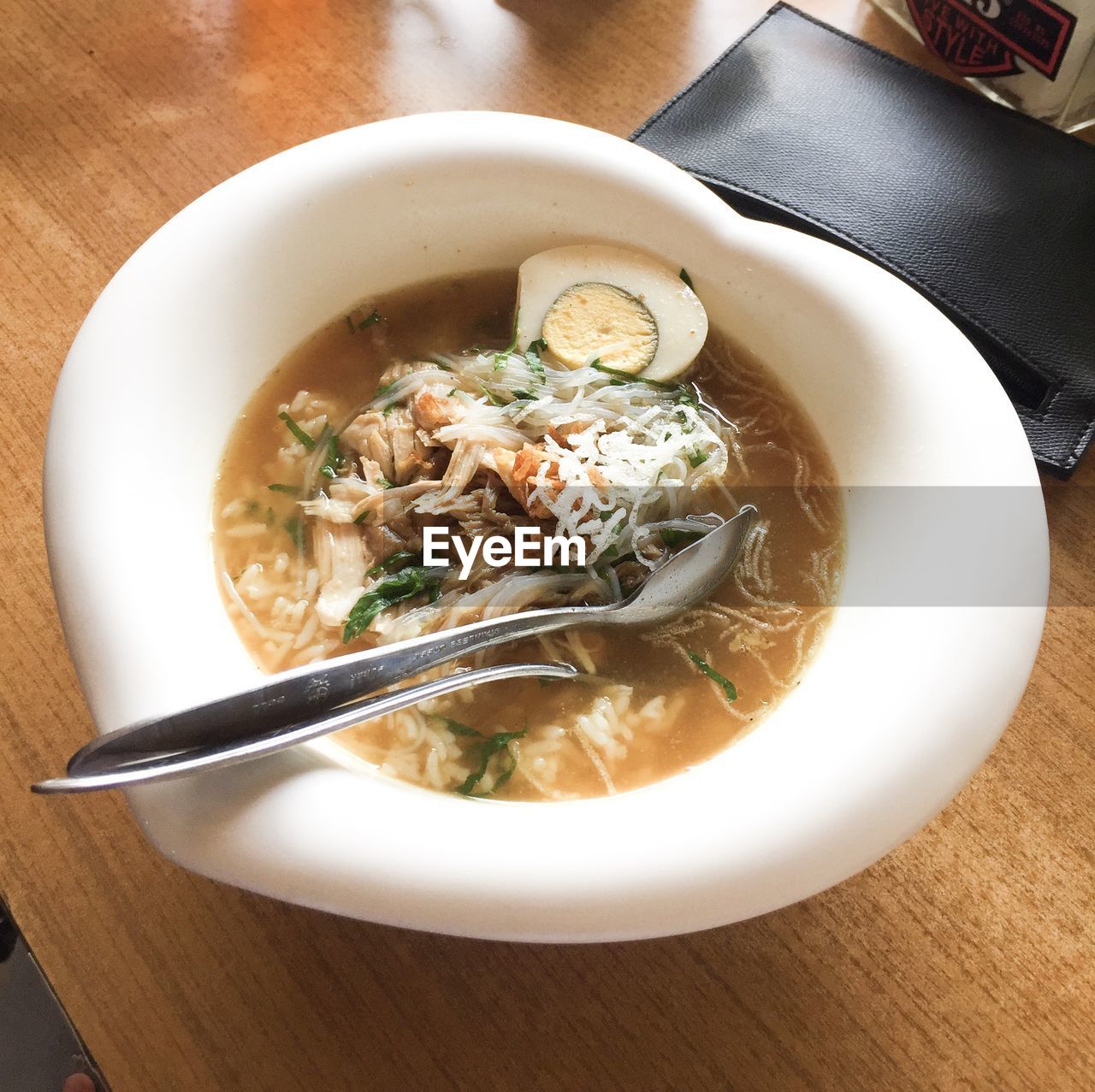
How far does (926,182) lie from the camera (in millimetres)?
1501

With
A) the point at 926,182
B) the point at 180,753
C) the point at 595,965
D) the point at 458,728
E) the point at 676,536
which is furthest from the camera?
the point at 926,182

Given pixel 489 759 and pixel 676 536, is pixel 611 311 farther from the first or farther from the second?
pixel 489 759

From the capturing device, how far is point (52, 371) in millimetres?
1372

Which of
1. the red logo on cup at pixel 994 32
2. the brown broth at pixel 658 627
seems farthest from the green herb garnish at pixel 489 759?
the red logo on cup at pixel 994 32

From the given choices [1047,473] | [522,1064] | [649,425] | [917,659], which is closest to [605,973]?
[522,1064]

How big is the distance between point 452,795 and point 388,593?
256 mm

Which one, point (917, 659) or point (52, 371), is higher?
point (917, 659)

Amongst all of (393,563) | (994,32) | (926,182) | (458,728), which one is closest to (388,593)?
(393,563)

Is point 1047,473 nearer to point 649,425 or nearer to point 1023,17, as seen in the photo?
point 649,425

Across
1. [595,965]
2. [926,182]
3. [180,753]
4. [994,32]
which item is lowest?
[595,965]

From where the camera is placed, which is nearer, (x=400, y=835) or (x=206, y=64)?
(x=400, y=835)

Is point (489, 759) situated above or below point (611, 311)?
below

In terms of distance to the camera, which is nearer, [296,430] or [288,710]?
[288,710]

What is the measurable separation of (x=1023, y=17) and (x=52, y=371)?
1.47m
